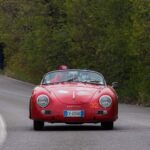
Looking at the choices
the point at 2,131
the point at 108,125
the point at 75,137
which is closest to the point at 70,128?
the point at 108,125

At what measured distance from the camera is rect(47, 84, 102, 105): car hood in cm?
1644

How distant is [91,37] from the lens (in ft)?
142

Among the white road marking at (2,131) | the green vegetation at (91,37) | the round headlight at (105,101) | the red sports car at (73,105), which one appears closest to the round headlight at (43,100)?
the red sports car at (73,105)

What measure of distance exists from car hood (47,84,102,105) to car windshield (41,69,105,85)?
0.82m

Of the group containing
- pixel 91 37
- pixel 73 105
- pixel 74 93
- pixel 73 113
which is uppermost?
pixel 91 37

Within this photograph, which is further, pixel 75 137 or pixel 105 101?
pixel 105 101

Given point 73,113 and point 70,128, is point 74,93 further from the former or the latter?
point 70,128

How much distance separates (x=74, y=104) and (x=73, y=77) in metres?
1.78

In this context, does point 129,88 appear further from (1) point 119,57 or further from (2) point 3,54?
(2) point 3,54

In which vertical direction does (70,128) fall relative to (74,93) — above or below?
below

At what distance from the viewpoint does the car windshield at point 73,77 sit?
17938mm

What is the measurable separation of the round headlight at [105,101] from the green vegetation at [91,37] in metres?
18.5

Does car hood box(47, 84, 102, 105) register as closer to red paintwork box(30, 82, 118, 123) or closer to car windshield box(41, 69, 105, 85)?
red paintwork box(30, 82, 118, 123)

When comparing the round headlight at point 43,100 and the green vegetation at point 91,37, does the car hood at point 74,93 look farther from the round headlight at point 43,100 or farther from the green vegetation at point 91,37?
the green vegetation at point 91,37
